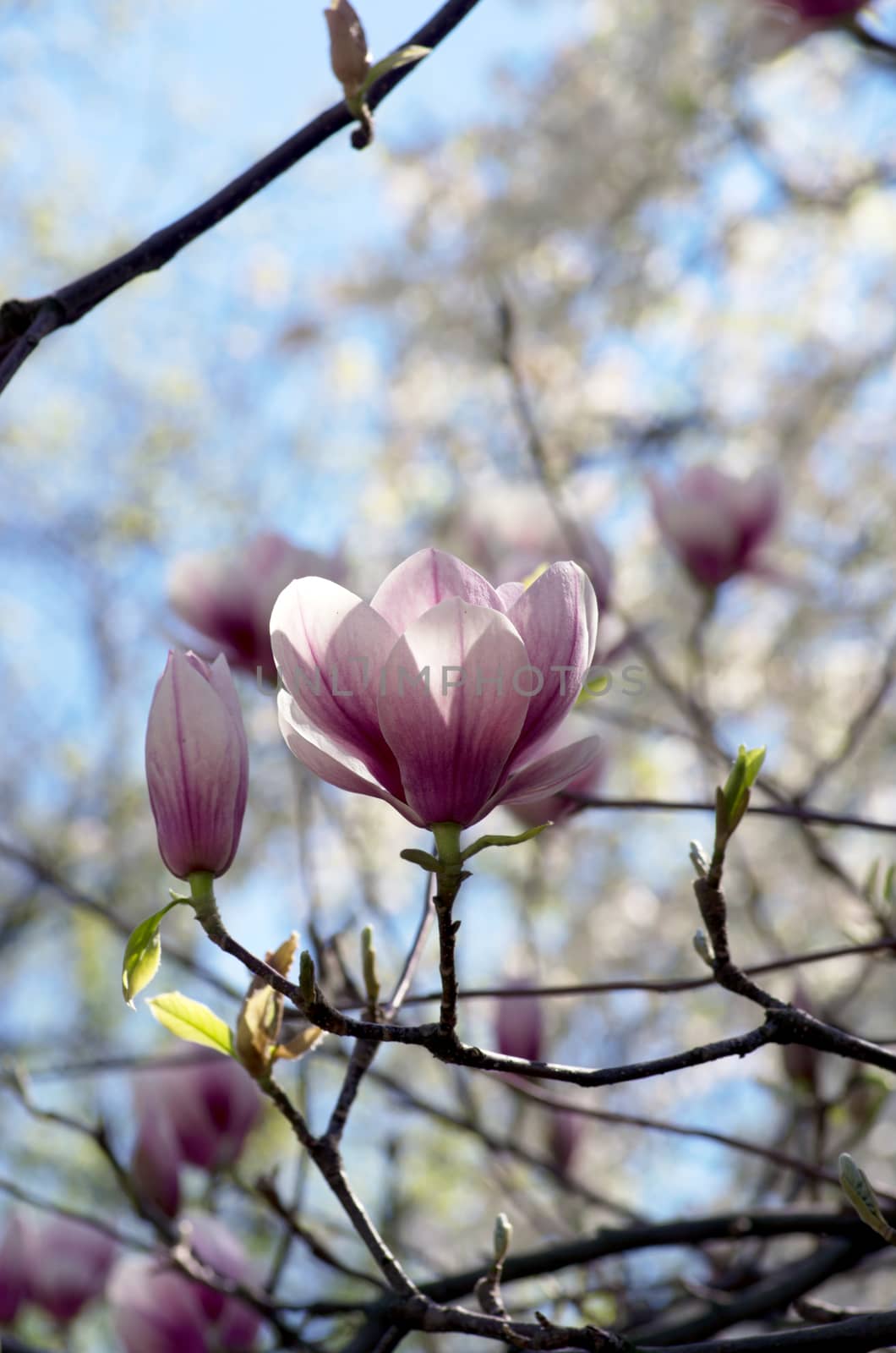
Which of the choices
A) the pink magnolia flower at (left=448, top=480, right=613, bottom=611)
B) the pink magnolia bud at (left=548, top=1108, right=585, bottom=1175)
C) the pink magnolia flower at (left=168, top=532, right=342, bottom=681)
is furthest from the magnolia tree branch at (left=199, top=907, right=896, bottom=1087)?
the pink magnolia bud at (left=548, top=1108, right=585, bottom=1175)

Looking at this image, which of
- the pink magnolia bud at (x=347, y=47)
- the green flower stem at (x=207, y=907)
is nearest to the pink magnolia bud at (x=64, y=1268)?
the green flower stem at (x=207, y=907)

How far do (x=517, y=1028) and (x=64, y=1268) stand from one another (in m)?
0.39

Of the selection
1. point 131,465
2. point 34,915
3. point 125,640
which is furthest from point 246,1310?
point 131,465

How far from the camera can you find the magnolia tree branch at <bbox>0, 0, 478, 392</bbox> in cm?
49

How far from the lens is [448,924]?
0.38 meters

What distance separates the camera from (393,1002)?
1.70 ft

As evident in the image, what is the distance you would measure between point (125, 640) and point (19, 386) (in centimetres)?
105

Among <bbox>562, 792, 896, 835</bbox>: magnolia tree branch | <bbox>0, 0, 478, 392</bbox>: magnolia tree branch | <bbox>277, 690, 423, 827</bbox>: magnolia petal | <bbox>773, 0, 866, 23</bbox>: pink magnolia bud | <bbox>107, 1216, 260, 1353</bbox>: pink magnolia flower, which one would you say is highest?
<bbox>773, 0, 866, 23</bbox>: pink magnolia bud

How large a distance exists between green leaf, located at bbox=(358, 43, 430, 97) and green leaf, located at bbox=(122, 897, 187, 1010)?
33cm

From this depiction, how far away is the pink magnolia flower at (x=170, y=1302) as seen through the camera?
0.83 meters

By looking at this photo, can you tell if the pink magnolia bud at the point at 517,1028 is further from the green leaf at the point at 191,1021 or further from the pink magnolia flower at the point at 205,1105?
the green leaf at the point at 191,1021

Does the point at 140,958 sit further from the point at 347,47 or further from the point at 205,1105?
the point at 205,1105

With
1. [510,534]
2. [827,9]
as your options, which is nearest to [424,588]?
[510,534]

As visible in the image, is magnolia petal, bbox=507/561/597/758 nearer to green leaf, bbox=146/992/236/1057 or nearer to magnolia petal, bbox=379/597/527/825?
magnolia petal, bbox=379/597/527/825
